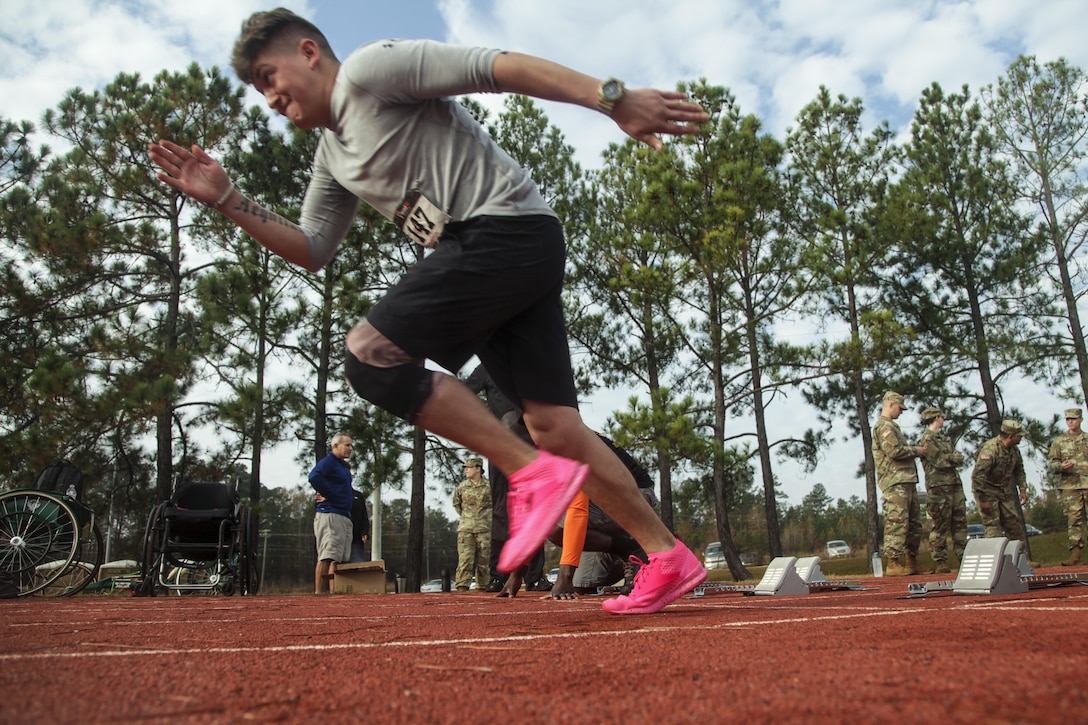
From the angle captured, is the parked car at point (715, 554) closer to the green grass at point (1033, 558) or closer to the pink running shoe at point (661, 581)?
the green grass at point (1033, 558)

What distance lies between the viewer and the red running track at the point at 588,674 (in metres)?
1.08

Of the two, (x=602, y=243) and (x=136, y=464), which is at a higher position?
(x=602, y=243)

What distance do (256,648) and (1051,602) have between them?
240cm

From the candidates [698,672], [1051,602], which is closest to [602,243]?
[1051,602]

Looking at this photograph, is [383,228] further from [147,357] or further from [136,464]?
[136,464]

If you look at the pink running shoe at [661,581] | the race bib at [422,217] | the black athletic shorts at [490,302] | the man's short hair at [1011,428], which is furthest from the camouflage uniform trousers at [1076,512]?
the race bib at [422,217]

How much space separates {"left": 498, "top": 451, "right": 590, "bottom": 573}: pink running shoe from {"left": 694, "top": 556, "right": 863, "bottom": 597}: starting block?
321cm

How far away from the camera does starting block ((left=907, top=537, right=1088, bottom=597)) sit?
135 inches

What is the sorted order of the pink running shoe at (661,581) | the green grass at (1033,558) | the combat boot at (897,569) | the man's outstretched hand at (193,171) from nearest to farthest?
the man's outstretched hand at (193,171) → the pink running shoe at (661,581) → the combat boot at (897,569) → the green grass at (1033,558)

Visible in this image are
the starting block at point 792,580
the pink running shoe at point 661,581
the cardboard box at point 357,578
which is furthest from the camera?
the cardboard box at point 357,578

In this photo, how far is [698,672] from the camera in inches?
54.9

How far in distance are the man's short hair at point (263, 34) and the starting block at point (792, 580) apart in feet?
12.8

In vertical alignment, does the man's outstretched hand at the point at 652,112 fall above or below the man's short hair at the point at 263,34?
below

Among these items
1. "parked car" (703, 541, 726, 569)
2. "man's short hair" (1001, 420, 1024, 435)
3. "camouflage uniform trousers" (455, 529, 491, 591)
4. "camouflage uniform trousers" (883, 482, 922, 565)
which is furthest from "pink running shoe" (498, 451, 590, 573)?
"parked car" (703, 541, 726, 569)
